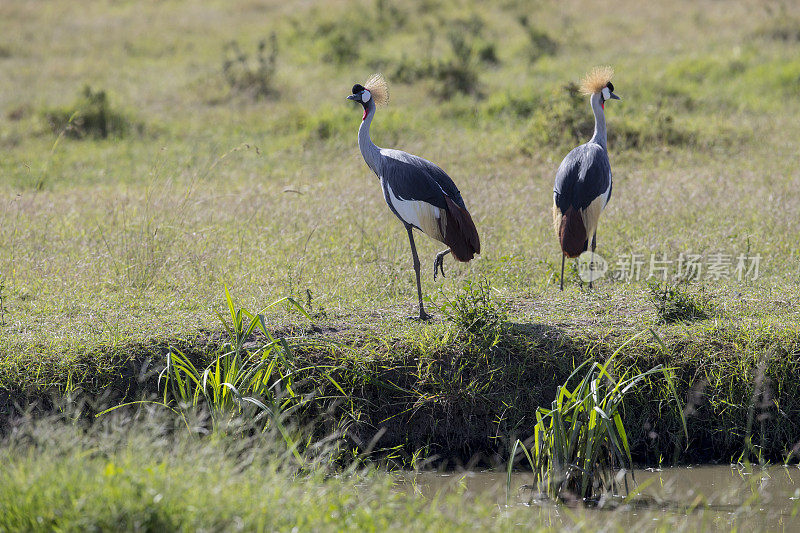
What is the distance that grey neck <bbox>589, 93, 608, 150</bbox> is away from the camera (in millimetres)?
7188

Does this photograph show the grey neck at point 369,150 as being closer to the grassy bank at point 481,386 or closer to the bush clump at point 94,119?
the grassy bank at point 481,386

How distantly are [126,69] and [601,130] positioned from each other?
9990mm

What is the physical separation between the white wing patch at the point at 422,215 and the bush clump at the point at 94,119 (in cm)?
647

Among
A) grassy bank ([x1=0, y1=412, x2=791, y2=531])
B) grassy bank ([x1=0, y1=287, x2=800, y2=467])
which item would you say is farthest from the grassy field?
grassy bank ([x1=0, y1=412, x2=791, y2=531])

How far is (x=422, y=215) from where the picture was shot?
5.94 m

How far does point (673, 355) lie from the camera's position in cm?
500

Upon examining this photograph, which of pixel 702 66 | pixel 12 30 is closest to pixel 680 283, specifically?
pixel 702 66

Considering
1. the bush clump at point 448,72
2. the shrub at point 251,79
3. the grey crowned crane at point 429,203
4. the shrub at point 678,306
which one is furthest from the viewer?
the shrub at point 251,79

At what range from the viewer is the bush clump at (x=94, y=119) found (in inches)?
450

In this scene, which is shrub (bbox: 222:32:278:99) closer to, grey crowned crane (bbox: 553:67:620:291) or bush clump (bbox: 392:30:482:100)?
bush clump (bbox: 392:30:482:100)

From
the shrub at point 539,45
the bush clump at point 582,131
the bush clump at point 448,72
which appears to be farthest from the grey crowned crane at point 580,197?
the shrub at point 539,45

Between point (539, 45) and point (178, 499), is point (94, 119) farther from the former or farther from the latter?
point (178, 499)

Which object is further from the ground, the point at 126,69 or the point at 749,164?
the point at 126,69

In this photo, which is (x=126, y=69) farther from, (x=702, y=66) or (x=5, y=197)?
(x=702, y=66)
